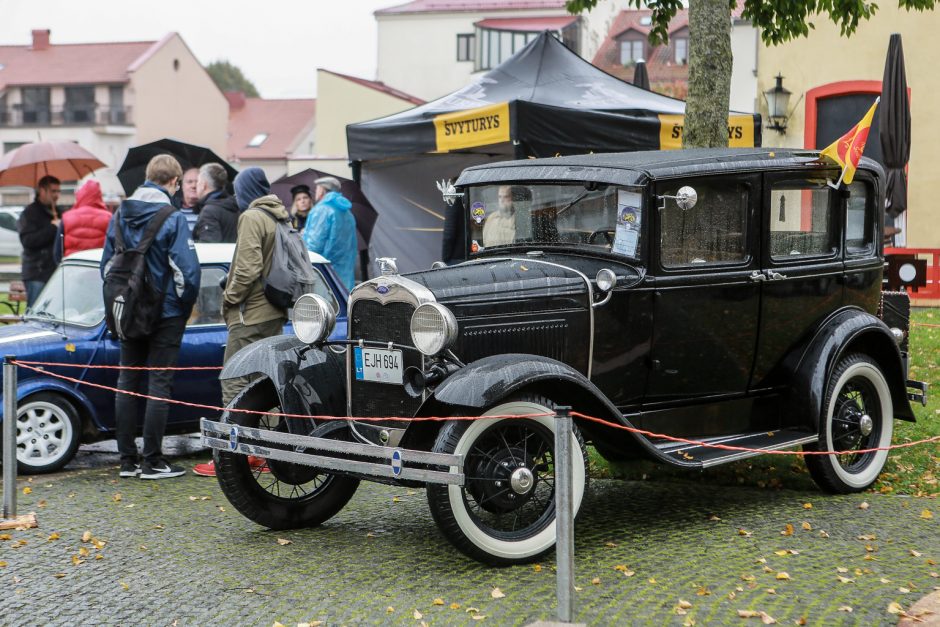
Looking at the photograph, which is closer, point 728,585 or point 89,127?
point 728,585

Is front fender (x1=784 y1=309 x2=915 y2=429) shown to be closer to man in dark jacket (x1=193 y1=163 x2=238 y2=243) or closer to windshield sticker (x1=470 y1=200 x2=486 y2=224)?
windshield sticker (x1=470 y1=200 x2=486 y2=224)

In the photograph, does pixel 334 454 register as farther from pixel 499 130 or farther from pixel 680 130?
pixel 680 130

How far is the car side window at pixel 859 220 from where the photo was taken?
7.12 meters

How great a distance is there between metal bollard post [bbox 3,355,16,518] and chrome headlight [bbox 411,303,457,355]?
2379mm

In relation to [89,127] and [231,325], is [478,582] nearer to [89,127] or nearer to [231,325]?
[231,325]

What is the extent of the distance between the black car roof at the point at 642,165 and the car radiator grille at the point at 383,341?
136 cm

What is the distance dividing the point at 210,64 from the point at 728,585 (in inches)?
3754

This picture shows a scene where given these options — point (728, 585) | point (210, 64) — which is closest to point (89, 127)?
point (210, 64)

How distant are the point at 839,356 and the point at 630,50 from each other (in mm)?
49889

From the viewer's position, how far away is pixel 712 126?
29.7ft

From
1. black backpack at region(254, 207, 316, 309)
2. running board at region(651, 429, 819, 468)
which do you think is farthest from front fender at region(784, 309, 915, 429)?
black backpack at region(254, 207, 316, 309)

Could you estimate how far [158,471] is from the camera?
7.65 metres

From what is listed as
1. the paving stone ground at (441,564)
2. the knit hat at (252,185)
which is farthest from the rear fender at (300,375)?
the knit hat at (252,185)

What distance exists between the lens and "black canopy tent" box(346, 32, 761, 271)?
40.1ft
